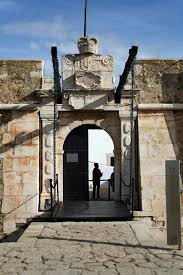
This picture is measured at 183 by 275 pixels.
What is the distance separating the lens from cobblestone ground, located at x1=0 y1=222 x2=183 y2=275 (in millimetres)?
5066

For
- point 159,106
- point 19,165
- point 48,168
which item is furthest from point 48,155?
point 159,106

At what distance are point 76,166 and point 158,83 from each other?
3.07 m

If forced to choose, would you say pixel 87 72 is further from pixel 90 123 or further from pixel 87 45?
pixel 90 123

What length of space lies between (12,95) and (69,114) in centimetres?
151

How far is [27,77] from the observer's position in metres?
10.4

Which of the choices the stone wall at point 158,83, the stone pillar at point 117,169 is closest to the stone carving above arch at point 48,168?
the stone pillar at point 117,169

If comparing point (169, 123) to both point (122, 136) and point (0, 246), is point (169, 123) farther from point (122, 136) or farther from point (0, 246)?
point (0, 246)

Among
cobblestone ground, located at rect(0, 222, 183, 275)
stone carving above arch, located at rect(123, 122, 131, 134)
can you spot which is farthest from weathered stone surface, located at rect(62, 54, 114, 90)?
cobblestone ground, located at rect(0, 222, 183, 275)

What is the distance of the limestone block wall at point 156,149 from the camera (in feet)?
32.8

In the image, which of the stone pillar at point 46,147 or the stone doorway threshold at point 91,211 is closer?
the stone doorway threshold at point 91,211

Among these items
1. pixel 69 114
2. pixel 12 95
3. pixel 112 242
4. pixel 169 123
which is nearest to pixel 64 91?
pixel 69 114

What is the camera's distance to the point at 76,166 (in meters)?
11.0

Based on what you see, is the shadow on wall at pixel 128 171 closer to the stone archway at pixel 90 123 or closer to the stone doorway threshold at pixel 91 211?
the stone archway at pixel 90 123

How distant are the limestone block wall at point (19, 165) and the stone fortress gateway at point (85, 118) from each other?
24 millimetres
